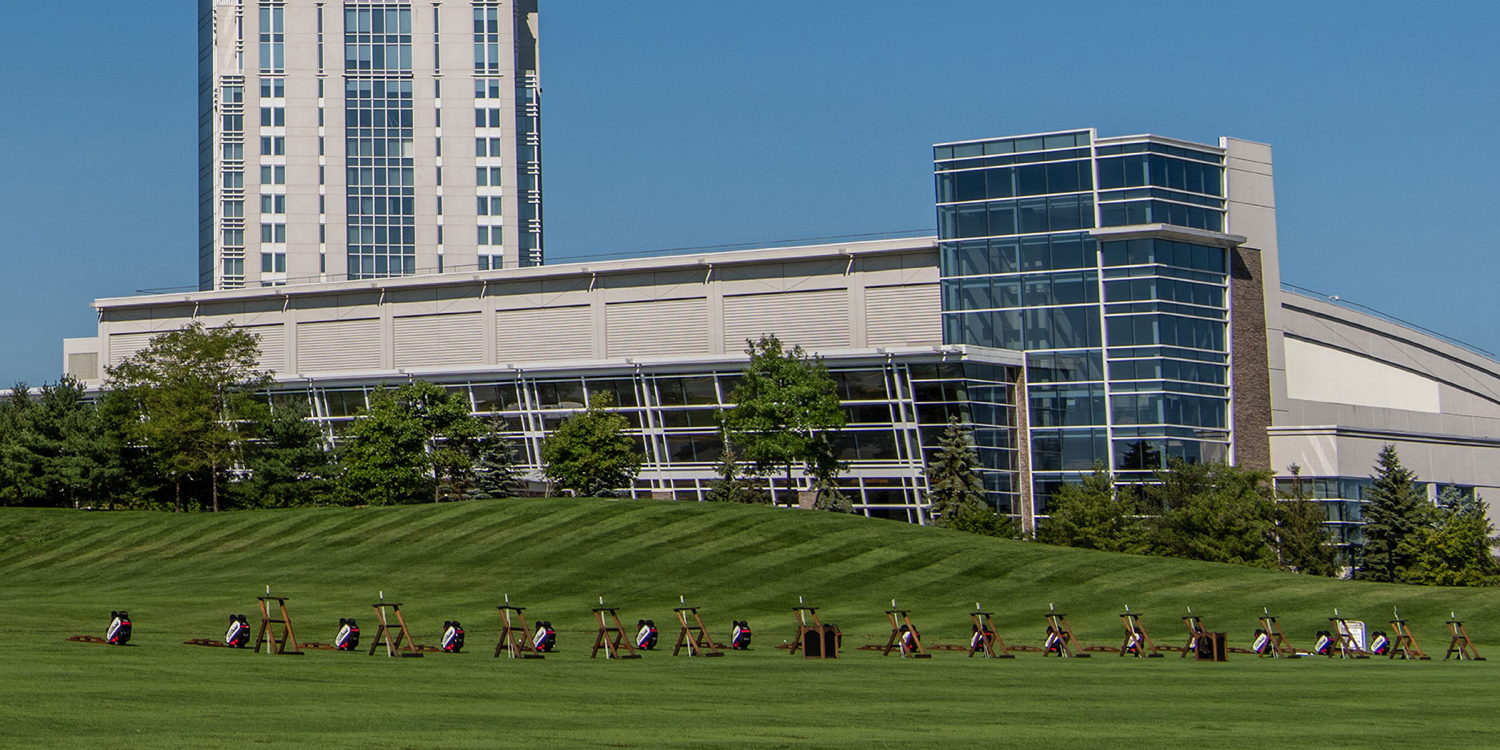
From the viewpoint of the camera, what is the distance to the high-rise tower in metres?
158

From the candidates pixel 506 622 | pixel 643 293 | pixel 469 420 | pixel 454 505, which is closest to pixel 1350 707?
pixel 506 622

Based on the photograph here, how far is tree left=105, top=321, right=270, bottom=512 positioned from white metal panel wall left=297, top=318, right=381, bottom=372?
23521mm

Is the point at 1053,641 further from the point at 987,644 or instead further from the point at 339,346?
the point at 339,346

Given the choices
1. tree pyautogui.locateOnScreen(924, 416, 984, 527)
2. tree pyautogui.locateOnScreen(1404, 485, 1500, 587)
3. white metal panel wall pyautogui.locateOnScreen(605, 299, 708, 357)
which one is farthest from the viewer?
white metal panel wall pyautogui.locateOnScreen(605, 299, 708, 357)

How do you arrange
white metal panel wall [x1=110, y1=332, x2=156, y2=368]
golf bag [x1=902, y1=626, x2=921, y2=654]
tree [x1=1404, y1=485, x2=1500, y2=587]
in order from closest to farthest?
golf bag [x1=902, y1=626, x2=921, y2=654]
tree [x1=1404, y1=485, x2=1500, y2=587]
white metal panel wall [x1=110, y1=332, x2=156, y2=368]

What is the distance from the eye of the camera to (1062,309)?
91000 mm

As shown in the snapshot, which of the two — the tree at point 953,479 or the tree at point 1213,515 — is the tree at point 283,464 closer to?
the tree at point 953,479

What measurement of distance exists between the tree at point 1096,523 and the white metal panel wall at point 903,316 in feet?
69.5

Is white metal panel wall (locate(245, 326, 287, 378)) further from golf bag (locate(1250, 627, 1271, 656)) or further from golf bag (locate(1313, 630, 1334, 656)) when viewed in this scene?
golf bag (locate(1313, 630, 1334, 656))

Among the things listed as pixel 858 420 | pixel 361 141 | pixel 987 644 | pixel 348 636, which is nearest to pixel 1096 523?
pixel 858 420

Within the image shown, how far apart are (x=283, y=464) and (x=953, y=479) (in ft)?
110

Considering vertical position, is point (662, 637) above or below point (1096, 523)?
below

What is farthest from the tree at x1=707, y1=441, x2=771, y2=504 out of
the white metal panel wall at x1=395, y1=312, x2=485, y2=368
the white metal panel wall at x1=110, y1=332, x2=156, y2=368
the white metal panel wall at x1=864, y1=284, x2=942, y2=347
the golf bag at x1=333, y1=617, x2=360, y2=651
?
the white metal panel wall at x1=110, y1=332, x2=156, y2=368

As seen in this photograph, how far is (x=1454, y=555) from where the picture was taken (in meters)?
72.7
